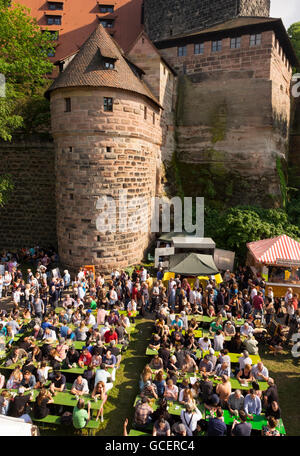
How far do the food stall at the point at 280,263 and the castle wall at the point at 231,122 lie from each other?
7755 millimetres

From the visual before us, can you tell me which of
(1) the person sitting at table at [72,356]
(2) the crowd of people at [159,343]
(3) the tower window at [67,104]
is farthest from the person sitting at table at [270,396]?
(3) the tower window at [67,104]

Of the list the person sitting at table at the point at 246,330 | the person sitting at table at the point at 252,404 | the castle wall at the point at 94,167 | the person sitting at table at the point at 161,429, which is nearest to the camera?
the person sitting at table at the point at 161,429

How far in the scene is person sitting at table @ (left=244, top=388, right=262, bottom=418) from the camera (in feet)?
23.5

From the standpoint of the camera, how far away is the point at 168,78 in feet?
73.9

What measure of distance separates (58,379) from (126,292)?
607 centimetres

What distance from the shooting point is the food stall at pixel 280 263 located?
552 inches

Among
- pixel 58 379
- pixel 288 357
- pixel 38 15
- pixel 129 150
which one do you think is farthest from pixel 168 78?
pixel 58 379

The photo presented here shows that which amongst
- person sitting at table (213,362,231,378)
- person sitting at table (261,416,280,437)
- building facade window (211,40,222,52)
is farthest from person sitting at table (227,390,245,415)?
building facade window (211,40,222,52)

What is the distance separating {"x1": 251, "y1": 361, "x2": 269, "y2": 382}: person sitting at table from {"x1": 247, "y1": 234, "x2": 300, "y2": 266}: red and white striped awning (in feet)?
21.4

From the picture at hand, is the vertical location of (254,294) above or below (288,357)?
above

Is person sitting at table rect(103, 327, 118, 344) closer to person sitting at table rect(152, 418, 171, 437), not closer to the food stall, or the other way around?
person sitting at table rect(152, 418, 171, 437)

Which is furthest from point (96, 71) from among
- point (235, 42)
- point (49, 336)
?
point (49, 336)

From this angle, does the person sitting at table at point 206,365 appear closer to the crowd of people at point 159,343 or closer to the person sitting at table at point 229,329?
the crowd of people at point 159,343
